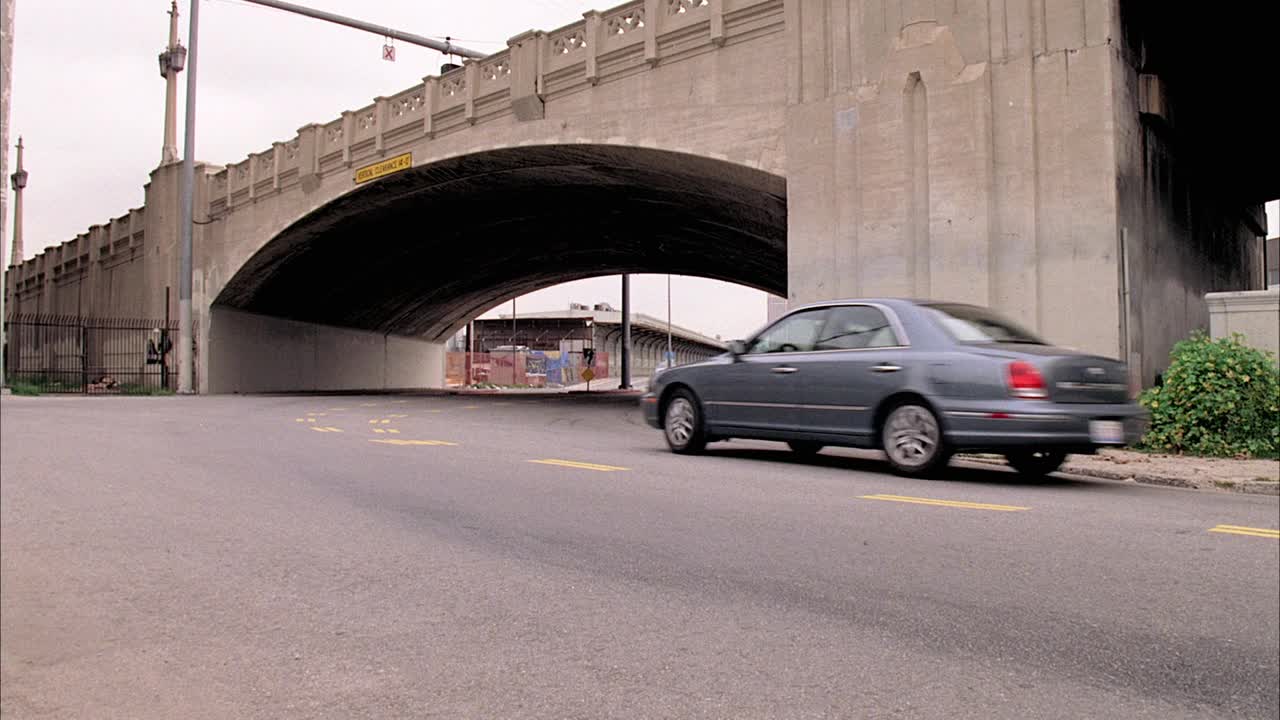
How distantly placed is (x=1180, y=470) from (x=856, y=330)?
353 cm

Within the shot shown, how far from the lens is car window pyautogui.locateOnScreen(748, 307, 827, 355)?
930cm

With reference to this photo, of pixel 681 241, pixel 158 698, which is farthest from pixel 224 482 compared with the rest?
pixel 681 241

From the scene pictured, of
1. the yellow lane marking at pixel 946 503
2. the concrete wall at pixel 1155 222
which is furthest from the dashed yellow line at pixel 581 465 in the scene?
the concrete wall at pixel 1155 222

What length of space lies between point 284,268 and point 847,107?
23045 mm

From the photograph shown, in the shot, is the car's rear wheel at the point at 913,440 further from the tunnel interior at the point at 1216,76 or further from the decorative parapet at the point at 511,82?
the decorative parapet at the point at 511,82

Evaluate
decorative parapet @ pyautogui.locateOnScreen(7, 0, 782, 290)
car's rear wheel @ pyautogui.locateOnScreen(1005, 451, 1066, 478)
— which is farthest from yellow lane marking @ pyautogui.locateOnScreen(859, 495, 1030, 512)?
decorative parapet @ pyautogui.locateOnScreen(7, 0, 782, 290)

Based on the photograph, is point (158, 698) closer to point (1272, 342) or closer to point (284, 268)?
point (1272, 342)

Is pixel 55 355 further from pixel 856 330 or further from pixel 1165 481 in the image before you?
pixel 1165 481

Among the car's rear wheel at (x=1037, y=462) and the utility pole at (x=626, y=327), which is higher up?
the utility pole at (x=626, y=327)

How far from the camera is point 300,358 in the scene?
38.1 meters

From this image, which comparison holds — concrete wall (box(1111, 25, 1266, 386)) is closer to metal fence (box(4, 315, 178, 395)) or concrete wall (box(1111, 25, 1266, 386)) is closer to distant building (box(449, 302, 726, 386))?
metal fence (box(4, 315, 178, 395))

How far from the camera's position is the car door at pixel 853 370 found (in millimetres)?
8461

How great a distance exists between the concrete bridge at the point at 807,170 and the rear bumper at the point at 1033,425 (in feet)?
19.4

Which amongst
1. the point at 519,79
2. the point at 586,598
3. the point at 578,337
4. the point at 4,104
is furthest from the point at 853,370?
the point at 578,337
